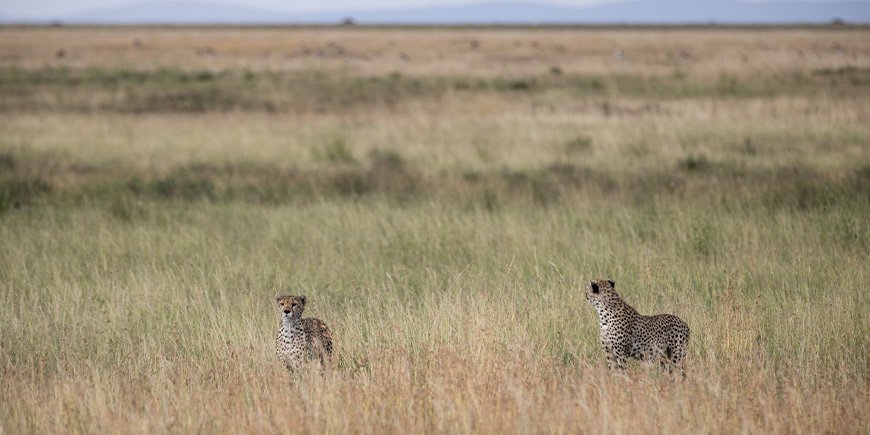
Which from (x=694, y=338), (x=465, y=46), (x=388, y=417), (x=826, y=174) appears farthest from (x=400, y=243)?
(x=465, y=46)

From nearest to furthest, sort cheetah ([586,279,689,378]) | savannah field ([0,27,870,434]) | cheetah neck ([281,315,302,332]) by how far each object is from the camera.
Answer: savannah field ([0,27,870,434]), cheetah ([586,279,689,378]), cheetah neck ([281,315,302,332])

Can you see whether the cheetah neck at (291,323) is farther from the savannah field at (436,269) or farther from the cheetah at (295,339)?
the savannah field at (436,269)

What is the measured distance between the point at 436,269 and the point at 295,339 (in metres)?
3.80

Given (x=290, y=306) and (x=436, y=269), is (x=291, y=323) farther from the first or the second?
(x=436, y=269)

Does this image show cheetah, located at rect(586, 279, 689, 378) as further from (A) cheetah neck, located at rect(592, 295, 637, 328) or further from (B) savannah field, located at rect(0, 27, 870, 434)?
(B) savannah field, located at rect(0, 27, 870, 434)

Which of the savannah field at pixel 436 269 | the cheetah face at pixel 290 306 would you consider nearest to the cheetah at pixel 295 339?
the cheetah face at pixel 290 306

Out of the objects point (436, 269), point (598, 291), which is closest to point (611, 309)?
point (598, 291)

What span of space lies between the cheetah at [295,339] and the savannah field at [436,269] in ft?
0.62

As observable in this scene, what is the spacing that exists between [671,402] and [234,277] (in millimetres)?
4953

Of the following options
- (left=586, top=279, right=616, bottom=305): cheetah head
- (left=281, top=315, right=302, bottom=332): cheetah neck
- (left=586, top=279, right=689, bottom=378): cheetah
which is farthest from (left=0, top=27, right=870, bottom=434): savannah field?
(left=586, top=279, right=616, bottom=305): cheetah head

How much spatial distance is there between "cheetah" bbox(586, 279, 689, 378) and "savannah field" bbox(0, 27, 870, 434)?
14cm

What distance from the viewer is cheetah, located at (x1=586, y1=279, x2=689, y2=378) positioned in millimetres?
5672

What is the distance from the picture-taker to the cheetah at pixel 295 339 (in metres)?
5.80

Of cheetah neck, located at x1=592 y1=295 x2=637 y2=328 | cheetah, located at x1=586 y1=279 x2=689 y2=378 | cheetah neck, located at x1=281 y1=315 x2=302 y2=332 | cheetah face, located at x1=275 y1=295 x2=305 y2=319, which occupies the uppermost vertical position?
cheetah face, located at x1=275 y1=295 x2=305 y2=319
